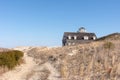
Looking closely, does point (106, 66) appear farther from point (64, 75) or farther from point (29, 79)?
point (29, 79)

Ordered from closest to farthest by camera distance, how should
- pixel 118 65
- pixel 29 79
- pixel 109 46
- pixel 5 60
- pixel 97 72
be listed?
pixel 29 79 < pixel 97 72 < pixel 118 65 < pixel 5 60 < pixel 109 46

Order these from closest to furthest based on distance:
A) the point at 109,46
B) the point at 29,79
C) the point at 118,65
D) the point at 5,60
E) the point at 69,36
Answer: the point at 29,79
the point at 118,65
the point at 5,60
the point at 109,46
the point at 69,36

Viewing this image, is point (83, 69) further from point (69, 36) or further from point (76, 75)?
point (69, 36)

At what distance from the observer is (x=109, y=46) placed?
3188 centimetres

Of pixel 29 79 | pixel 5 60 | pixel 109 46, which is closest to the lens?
pixel 29 79

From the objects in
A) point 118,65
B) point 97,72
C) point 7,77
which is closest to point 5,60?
point 7,77

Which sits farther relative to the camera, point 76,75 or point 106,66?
point 106,66

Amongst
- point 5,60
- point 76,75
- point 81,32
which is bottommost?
point 76,75

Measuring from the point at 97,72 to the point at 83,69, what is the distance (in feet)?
6.84

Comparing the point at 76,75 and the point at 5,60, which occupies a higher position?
the point at 5,60

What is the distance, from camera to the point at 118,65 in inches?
791

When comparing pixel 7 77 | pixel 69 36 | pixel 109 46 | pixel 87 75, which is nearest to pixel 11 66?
pixel 7 77

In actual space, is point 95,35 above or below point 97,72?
above

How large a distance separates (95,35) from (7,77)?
6038cm
